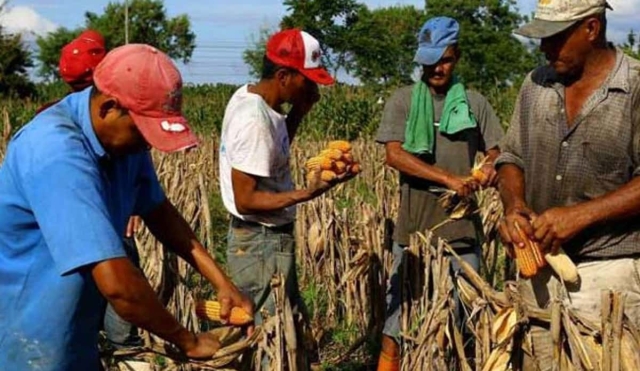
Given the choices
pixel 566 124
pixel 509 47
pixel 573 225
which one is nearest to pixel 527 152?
pixel 566 124

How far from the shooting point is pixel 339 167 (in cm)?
411

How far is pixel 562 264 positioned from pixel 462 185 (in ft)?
4.35

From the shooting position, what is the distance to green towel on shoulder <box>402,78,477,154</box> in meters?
4.95

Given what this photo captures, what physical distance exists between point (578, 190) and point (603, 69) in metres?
0.45

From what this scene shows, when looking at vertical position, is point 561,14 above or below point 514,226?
above

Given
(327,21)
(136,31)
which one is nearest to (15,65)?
(327,21)

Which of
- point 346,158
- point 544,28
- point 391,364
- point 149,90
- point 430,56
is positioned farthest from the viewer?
point 391,364

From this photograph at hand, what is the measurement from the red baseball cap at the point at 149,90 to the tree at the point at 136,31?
2322 inches

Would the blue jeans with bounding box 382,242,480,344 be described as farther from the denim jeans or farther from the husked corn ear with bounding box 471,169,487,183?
the denim jeans

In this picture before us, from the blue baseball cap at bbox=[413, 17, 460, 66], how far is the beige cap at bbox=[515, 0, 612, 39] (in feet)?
5.01

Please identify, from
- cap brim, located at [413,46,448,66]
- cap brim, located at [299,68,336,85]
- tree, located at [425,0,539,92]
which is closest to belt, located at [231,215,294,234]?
cap brim, located at [299,68,336,85]

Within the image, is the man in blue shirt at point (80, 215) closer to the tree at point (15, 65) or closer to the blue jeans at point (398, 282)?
the blue jeans at point (398, 282)

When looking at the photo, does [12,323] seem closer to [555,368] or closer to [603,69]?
[555,368]

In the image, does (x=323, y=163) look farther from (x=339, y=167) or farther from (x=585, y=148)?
(x=585, y=148)
